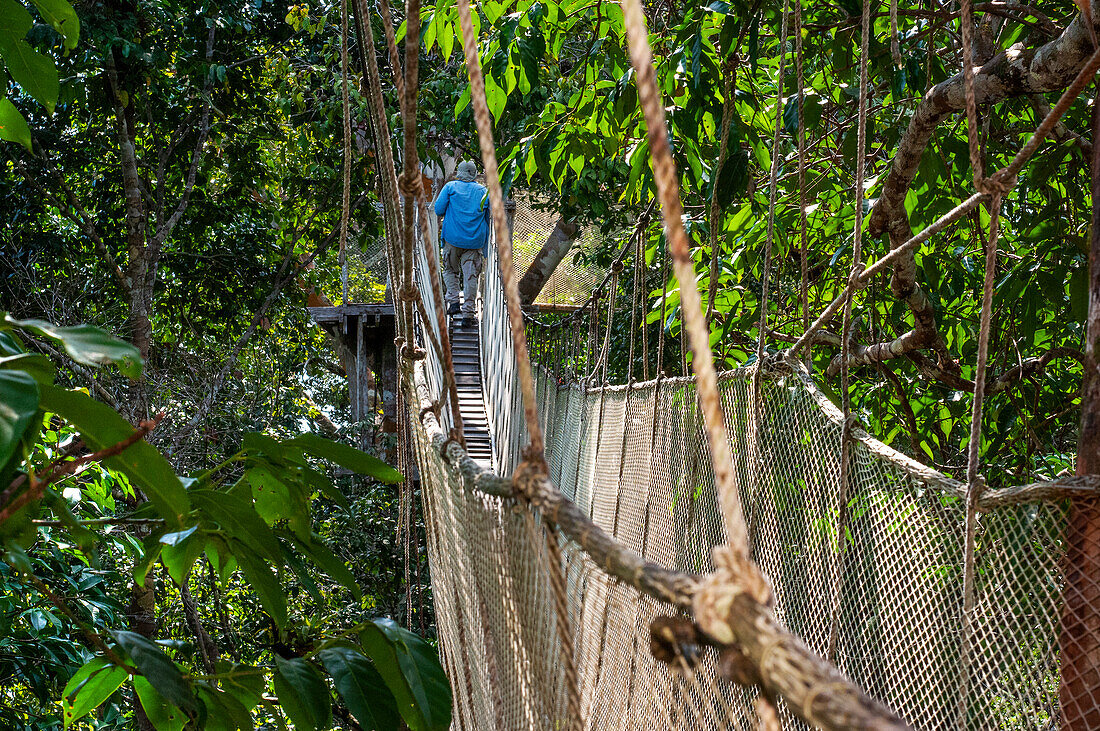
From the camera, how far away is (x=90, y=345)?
0.58 m

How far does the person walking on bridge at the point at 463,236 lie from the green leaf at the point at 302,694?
3728 mm

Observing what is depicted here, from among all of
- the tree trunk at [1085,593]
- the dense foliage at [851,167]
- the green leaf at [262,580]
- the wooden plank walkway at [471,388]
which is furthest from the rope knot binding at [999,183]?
the wooden plank walkway at [471,388]

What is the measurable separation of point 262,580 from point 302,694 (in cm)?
11

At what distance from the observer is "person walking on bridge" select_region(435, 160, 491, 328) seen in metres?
4.60

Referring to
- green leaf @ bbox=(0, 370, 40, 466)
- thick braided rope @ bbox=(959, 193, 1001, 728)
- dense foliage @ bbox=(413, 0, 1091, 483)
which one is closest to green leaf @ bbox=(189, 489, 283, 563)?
green leaf @ bbox=(0, 370, 40, 466)

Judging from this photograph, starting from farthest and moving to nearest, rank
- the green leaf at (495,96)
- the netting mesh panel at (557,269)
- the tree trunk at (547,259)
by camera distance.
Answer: the netting mesh panel at (557,269), the tree trunk at (547,259), the green leaf at (495,96)

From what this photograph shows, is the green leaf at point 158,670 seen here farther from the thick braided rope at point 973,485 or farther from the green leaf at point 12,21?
the thick braided rope at point 973,485

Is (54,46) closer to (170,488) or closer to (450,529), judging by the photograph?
(450,529)

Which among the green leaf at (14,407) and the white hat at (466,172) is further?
the white hat at (466,172)

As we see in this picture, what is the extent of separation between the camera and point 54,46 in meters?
3.34

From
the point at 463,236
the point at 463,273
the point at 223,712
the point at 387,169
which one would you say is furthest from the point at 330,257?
the point at 223,712

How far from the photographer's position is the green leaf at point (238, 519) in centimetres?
84

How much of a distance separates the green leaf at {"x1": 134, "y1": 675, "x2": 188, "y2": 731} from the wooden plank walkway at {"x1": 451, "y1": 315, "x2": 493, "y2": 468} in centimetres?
294

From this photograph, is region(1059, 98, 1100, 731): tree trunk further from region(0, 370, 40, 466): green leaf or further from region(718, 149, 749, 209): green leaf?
region(0, 370, 40, 466): green leaf
